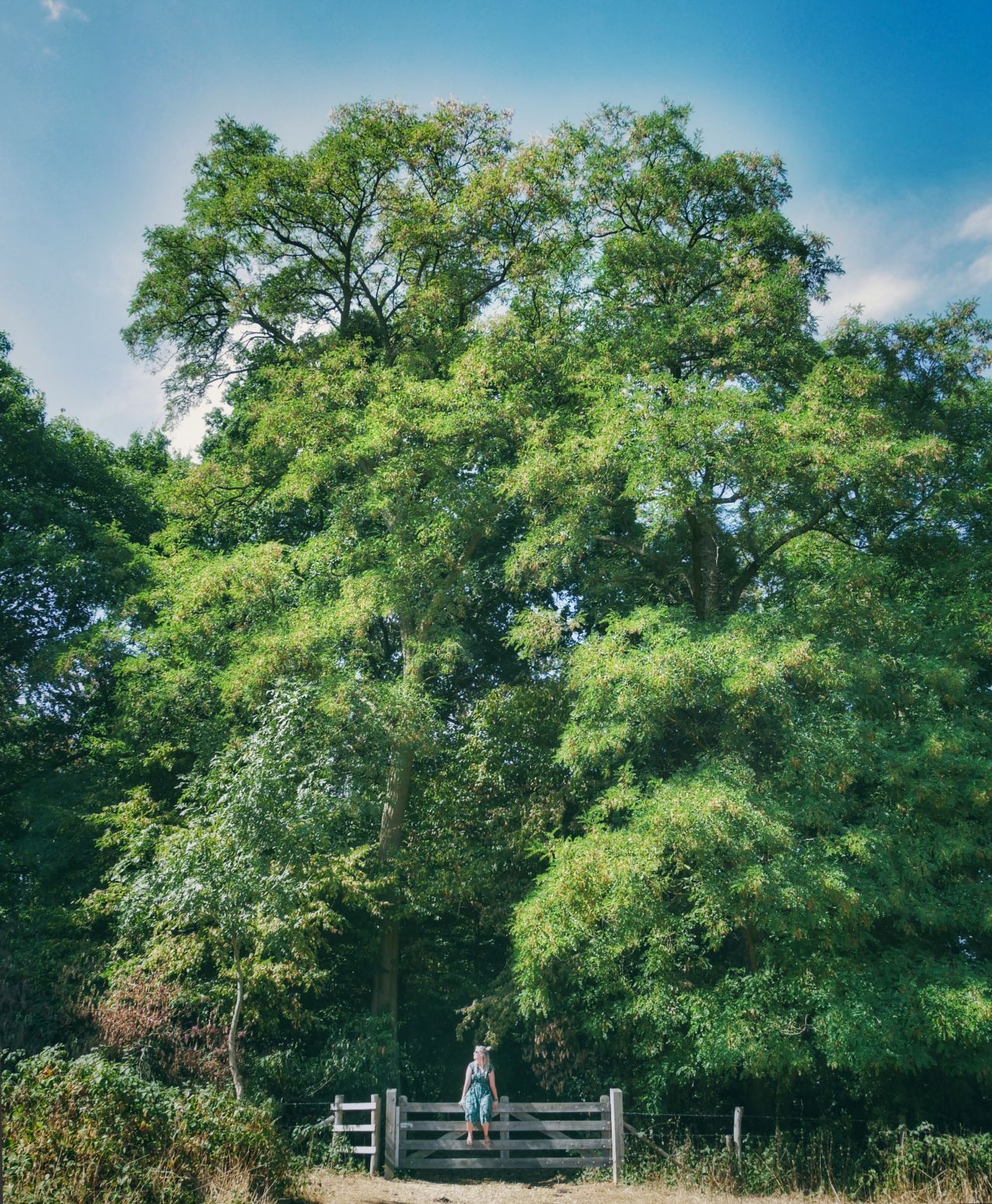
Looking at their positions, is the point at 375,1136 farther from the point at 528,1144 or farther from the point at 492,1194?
the point at 528,1144

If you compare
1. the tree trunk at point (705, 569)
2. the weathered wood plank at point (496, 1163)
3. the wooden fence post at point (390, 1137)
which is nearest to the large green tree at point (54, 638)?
the wooden fence post at point (390, 1137)

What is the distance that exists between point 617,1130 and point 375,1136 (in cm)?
340

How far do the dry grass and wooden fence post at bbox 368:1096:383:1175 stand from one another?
39cm

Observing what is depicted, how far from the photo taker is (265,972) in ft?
42.2

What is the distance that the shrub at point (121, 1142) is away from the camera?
25.9 ft

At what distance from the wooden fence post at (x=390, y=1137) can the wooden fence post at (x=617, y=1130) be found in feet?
9.88

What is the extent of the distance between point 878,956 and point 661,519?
753 cm

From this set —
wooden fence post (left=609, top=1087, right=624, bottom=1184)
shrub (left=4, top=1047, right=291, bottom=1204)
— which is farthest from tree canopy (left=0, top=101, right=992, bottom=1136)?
shrub (left=4, top=1047, right=291, bottom=1204)

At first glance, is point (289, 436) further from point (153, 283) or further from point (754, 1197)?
point (754, 1197)

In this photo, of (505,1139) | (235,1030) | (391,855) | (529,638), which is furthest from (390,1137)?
(529,638)

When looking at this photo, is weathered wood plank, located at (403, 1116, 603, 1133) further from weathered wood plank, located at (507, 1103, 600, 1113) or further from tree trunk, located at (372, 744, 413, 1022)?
tree trunk, located at (372, 744, 413, 1022)

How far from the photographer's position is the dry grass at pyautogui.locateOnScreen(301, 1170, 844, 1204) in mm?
11312

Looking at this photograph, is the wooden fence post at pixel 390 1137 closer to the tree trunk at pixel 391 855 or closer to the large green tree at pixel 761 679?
the large green tree at pixel 761 679

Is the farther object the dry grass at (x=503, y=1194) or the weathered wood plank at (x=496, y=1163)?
the weathered wood plank at (x=496, y=1163)
